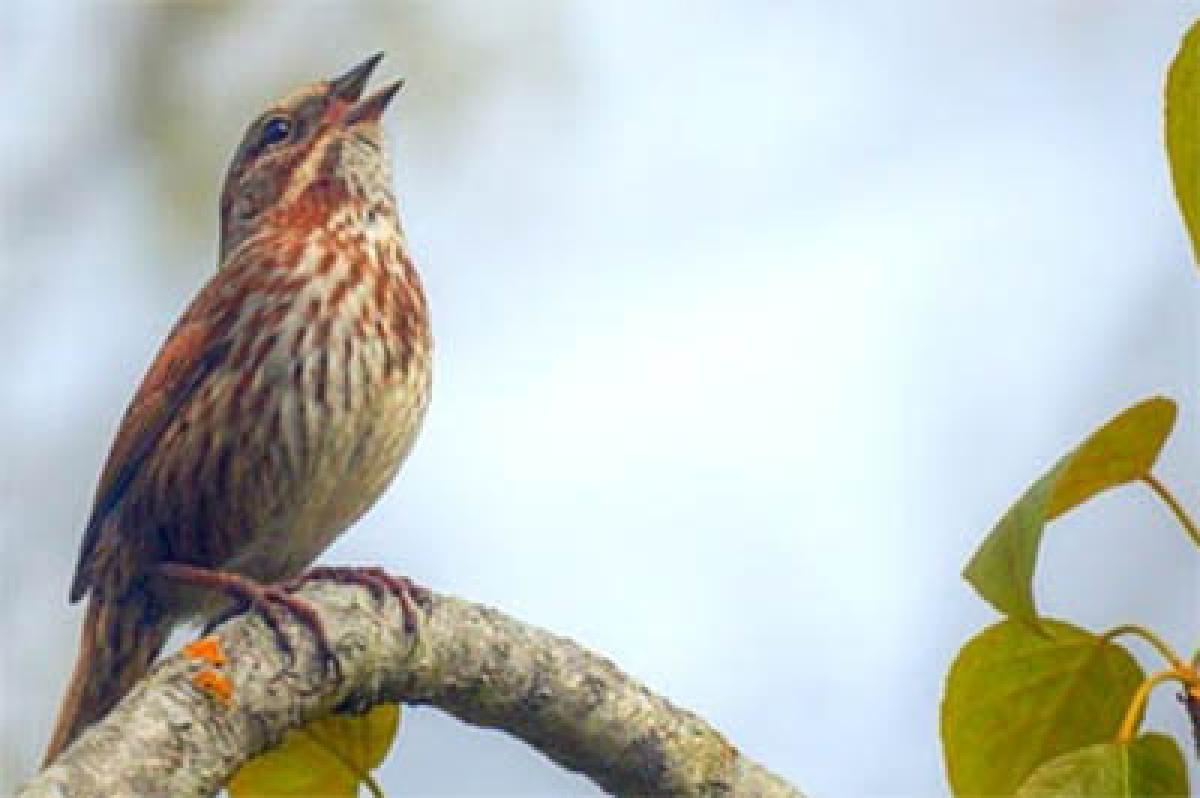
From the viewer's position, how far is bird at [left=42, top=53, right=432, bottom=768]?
3.65 metres

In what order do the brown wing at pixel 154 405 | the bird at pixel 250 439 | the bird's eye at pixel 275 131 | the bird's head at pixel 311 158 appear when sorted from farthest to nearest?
the bird's eye at pixel 275 131, the bird's head at pixel 311 158, the brown wing at pixel 154 405, the bird at pixel 250 439

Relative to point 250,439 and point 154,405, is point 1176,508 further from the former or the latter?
point 154,405

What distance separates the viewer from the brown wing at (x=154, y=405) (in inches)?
151

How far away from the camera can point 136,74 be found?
6.38 meters

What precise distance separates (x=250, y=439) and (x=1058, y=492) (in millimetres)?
2008

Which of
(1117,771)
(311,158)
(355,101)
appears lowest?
A: (1117,771)

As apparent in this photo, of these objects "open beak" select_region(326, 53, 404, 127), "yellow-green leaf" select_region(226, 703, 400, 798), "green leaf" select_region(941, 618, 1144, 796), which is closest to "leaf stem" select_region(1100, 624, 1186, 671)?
"green leaf" select_region(941, 618, 1144, 796)

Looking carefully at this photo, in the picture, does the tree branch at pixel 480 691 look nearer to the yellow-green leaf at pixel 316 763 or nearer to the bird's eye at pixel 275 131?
the yellow-green leaf at pixel 316 763

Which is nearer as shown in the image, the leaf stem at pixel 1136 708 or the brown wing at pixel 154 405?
the leaf stem at pixel 1136 708

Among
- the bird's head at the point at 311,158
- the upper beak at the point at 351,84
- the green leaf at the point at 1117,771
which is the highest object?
the upper beak at the point at 351,84

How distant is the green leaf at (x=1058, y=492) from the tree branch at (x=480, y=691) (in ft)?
1.91

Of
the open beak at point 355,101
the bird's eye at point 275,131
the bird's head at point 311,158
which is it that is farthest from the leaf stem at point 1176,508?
the bird's eye at point 275,131

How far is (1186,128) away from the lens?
1.81 m

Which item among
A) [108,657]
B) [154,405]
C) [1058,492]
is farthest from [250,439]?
[1058,492]
